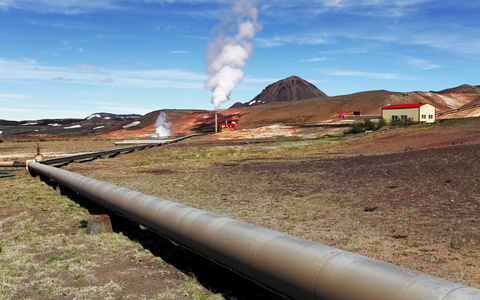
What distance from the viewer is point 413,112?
70.3 metres

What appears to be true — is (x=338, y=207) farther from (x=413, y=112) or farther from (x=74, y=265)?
(x=413, y=112)

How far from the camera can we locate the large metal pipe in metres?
4.34

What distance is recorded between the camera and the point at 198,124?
12244 cm

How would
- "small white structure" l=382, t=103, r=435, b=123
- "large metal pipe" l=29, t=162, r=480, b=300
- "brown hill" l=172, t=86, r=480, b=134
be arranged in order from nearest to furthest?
"large metal pipe" l=29, t=162, r=480, b=300 < "small white structure" l=382, t=103, r=435, b=123 < "brown hill" l=172, t=86, r=480, b=134

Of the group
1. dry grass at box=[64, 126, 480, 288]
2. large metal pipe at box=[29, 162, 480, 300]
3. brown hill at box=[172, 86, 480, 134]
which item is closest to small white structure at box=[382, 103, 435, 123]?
brown hill at box=[172, 86, 480, 134]

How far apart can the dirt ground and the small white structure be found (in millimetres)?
46203

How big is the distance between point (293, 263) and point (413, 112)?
71.0 metres

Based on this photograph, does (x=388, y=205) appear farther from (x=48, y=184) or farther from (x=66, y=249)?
(x=48, y=184)

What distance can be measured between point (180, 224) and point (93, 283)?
1.82 metres

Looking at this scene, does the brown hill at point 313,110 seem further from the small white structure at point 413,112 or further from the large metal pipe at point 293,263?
the large metal pipe at point 293,263

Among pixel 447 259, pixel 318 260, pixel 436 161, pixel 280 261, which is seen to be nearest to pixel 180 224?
pixel 280 261

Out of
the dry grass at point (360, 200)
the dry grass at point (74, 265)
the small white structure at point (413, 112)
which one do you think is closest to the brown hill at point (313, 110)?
the small white structure at point (413, 112)

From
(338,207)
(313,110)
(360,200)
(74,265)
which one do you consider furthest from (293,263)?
(313,110)

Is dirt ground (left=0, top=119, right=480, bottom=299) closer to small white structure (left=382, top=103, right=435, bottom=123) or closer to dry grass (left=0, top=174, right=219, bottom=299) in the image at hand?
dry grass (left=0, top=174, right=219, bottom=299)
